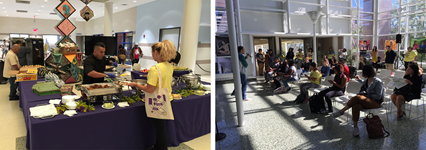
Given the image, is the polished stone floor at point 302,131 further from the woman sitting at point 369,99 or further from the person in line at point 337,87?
the person in line at point 337,87

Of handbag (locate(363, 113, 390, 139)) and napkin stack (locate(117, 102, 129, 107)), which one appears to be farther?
handbag (locate(363, 113, 390, 139))

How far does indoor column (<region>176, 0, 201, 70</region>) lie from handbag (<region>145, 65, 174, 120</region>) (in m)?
5.62

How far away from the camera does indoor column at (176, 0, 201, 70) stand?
7513mm

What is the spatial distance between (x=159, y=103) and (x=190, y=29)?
18.7 feet

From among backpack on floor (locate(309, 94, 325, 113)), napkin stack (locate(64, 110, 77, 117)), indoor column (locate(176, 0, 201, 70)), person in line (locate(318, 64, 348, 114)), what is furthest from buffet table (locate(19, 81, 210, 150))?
indoor column (locate(176, 0, 201, 70))

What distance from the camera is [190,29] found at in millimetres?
7711

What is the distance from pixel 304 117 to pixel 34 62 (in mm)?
6719

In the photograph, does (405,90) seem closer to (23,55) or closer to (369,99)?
(369,99)

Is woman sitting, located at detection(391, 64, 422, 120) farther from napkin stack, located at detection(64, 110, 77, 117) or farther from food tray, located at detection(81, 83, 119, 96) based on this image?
napkin stack, located at detection(64, 110, 77, 117)

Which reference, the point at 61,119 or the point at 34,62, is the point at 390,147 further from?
the point at 34,62

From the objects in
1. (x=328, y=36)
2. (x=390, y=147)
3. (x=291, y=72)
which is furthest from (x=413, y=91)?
(x=328, y=36)

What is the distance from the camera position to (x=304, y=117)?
4.39 metres

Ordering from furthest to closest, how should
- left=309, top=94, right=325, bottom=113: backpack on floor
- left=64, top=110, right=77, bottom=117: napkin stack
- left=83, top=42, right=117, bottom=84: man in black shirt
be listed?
left=309, top=94, right=325, bottom=113: backpack on floor
left=83, top=42, right=117, bottom=84: man in black shirt
left=64, top=110, right=77, bottom=117: napkin stack

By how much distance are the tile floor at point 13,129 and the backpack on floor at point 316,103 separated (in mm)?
2344
